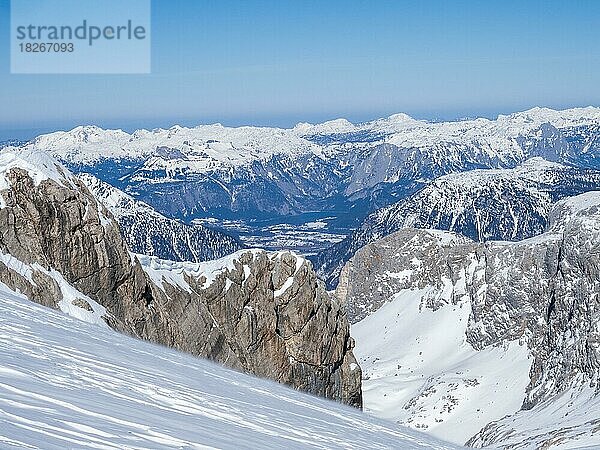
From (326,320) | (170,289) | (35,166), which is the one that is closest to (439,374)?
(326,320)

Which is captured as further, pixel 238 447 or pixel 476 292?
pixel 476 292

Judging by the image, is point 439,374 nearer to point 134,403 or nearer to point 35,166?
point 35,166

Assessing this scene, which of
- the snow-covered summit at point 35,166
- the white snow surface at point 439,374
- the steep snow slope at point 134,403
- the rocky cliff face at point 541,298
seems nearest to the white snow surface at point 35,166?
the snow-covered summit at point 35,166

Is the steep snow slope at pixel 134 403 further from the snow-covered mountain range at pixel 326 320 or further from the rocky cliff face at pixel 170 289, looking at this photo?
the rocky cliff face at pixel 170 289

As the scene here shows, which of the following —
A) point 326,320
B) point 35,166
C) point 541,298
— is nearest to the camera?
point 35,166

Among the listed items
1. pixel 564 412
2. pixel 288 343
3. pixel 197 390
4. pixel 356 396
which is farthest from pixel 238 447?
pixel 564 412

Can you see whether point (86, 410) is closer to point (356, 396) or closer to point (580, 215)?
point (356, 396)

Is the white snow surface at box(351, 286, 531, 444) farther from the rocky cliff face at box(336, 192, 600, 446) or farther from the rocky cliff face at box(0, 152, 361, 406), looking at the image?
the rocky cliff face at box(0, 152, 361, 406)
